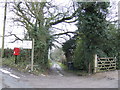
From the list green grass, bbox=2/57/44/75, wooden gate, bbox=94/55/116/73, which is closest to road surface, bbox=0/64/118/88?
green grass, bbox=2/57/44/75

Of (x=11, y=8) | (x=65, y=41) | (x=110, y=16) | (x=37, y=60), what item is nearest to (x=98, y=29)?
(x=110, y=16)

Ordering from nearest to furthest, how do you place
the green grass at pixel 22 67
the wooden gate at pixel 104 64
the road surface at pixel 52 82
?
the road surface at pixel 52 82 → the green grass at pixel 22 67 → the wooden gate at pixel 104 64

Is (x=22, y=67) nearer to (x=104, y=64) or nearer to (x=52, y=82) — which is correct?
(x=52, y=82)

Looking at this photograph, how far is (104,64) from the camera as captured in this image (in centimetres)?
904

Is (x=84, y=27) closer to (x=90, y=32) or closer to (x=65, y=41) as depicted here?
(x=90, y=32)

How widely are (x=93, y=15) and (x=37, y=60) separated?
6027mm

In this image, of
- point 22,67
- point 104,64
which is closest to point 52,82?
point 22,67

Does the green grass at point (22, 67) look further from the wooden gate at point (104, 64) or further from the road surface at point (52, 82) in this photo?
the wooden gate at point (104, 64)

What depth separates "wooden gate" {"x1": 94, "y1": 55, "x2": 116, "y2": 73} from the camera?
8.73 meters

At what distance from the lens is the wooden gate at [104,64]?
28.6 ft

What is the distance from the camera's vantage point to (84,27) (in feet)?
29.4

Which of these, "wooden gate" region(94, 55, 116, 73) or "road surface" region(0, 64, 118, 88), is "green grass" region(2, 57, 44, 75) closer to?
"road surface" region(0, 64, 118, 88)

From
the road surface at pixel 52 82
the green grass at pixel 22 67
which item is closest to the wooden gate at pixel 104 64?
the road surface at pixel 52 82

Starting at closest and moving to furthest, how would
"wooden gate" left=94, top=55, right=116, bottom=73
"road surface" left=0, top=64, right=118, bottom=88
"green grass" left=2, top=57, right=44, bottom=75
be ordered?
"road surface" left=0, top=64, right=118, bottom=88, "green grass" left=2, top=57, right=44, bottom=75, "wooden gate" left=94, top=55, right=116, bottom=73
